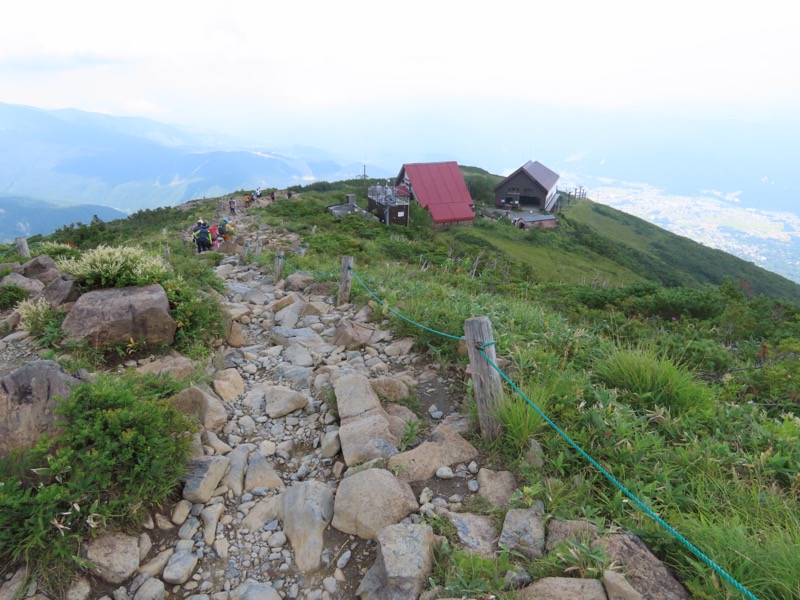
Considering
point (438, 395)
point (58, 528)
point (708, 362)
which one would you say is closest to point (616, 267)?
point (708, 362)

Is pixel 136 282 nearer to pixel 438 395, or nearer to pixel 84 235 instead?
pixel 438 395

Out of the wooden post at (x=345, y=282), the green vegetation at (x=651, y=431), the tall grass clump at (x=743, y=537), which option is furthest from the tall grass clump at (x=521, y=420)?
the wooden post at (x=345, y=282)

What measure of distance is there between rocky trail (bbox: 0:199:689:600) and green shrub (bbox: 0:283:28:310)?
2.59 m

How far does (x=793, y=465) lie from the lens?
12.2 feet

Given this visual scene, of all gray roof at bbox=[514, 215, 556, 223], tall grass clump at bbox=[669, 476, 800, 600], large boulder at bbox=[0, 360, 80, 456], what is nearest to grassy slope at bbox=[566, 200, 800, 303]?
gray roof at bbox=[514, 215, 556, 223]

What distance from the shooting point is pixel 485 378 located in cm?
422

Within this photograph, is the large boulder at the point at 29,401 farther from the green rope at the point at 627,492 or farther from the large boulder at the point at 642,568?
the large boulder at the point at 642,568

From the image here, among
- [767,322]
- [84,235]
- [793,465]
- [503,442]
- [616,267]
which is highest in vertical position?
[793,465]

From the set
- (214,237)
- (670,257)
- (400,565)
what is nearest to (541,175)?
(670,257)

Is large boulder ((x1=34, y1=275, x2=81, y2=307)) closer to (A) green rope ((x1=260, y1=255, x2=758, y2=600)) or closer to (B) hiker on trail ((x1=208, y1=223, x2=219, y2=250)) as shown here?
(A) green rope ((x1=260, y1=255, x2=758, y2=600))

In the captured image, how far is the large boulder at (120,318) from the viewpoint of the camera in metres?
6.11

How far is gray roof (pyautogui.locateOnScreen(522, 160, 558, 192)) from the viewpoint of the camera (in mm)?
62875

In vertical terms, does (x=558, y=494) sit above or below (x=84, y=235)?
above

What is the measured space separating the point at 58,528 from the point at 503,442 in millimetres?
3655
